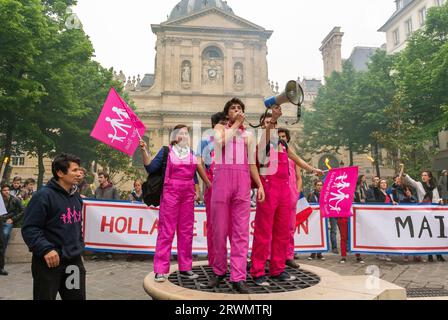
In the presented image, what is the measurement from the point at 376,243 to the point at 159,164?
5.62 metres

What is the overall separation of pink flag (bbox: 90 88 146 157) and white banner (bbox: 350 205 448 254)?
5379 mm

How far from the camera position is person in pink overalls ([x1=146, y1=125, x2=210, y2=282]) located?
426cm

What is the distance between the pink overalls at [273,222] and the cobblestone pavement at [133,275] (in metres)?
1.97

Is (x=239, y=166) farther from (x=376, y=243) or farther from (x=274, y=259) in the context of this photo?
(x=376, y=243)

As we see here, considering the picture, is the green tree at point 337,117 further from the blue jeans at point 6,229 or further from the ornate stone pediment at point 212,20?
the blue jeans at point 6,229

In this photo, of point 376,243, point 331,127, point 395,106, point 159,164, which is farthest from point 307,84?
point 159,164

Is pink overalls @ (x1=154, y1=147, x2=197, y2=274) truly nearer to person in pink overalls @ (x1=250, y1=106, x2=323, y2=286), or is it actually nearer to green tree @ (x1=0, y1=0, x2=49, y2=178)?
person in pink overalls @ (x1=250, y1=106, x2=323, y2=286)

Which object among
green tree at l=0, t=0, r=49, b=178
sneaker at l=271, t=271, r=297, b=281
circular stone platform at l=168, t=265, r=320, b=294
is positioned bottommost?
circular stone platform at l=168, t=265, r=320, b=294

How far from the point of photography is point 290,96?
3.74m

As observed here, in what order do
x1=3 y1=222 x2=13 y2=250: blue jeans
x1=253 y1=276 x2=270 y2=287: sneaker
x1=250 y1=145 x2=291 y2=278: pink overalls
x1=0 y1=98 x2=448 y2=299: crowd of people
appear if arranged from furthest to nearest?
x1=3 y1=222 x2=13 y2=250: blue jeans
x1=250 y1=145 x2=291 y2=278: pink overalls
x1=253 y1=276 x2=270 y2=287: sneaker
x1=0 y1=98 x2=448 y2=299: crowd of people

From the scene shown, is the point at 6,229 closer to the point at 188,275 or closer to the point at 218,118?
the point at 188,275

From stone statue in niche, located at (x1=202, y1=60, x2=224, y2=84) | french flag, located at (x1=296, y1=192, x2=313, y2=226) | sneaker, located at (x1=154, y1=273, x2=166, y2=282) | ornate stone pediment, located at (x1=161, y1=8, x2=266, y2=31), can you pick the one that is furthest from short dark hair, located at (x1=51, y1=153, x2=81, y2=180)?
ornate stone pediment, located at (x1=161, y1=8, x2=266, y2=31)

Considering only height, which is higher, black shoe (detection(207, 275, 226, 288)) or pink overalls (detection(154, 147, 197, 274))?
pink overalls (detection(154, 147, 197, 274))

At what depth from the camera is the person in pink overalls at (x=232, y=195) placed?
3.73 metres
